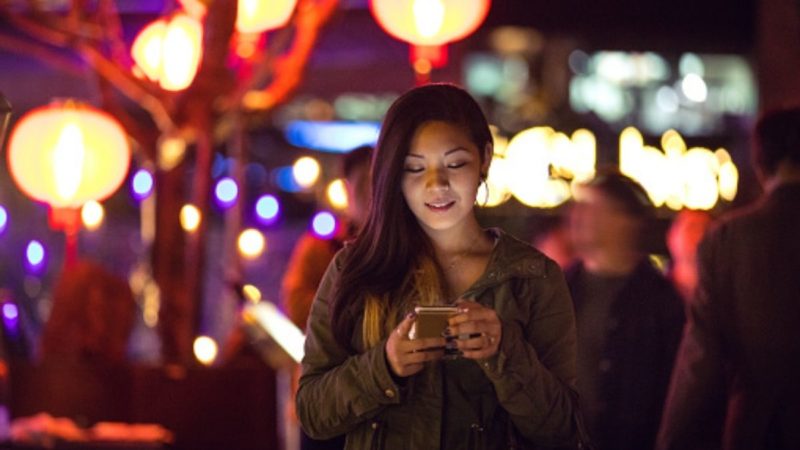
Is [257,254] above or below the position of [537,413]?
above

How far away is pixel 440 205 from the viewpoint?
3688 mm

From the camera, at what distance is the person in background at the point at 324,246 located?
6125 mm

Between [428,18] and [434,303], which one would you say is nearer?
[434,303]

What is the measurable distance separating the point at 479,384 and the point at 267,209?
14.7 m

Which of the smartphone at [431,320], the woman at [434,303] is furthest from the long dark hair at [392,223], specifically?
the smartphone at [431,320]

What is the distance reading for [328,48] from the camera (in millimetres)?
17016

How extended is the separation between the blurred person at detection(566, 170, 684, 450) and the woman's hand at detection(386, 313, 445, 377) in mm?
3077

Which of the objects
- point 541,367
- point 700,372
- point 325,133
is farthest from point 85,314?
point 325,133

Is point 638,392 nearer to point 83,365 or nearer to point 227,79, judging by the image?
point 83,365

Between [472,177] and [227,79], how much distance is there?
7.09 meters

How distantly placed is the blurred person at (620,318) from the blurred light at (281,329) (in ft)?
4.35

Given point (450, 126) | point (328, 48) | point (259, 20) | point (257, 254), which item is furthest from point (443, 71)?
point (450, 126)

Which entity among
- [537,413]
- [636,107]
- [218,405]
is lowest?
[537,413]

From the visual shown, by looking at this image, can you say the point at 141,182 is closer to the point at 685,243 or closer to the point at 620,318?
the point at 685,243
